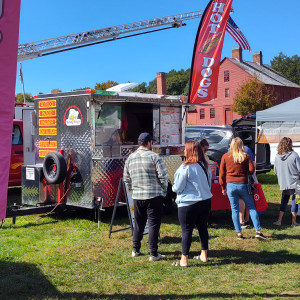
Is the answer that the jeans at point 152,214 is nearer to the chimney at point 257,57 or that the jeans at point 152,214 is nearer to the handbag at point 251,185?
the handbag at point 251,185

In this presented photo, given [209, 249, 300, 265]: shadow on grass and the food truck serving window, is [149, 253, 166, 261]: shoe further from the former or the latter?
the food truck serving window

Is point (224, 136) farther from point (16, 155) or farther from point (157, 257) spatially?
point (157, 257)

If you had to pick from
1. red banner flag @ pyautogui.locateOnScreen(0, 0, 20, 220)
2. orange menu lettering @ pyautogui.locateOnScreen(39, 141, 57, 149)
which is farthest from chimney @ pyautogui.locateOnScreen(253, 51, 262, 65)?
red banner flag @ pyautogui.locateOnScreen(0, 0, 20, 220)

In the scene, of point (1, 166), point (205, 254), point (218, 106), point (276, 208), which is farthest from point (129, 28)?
point (218, 106)

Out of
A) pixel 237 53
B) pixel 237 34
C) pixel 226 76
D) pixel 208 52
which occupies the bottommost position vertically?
pixel 208 52

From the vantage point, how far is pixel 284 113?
9836mm

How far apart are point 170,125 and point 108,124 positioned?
1.70 meters

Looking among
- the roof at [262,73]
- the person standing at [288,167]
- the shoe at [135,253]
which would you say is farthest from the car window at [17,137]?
the roof at [262,73]

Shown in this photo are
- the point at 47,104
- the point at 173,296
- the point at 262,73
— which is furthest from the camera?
the point at 262,73

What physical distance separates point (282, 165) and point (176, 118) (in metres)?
2.76

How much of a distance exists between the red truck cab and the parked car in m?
4.71

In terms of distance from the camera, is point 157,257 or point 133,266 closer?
point 133,266

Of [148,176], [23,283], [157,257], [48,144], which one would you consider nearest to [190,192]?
[148,176]

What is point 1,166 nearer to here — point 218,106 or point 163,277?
point 163,277
